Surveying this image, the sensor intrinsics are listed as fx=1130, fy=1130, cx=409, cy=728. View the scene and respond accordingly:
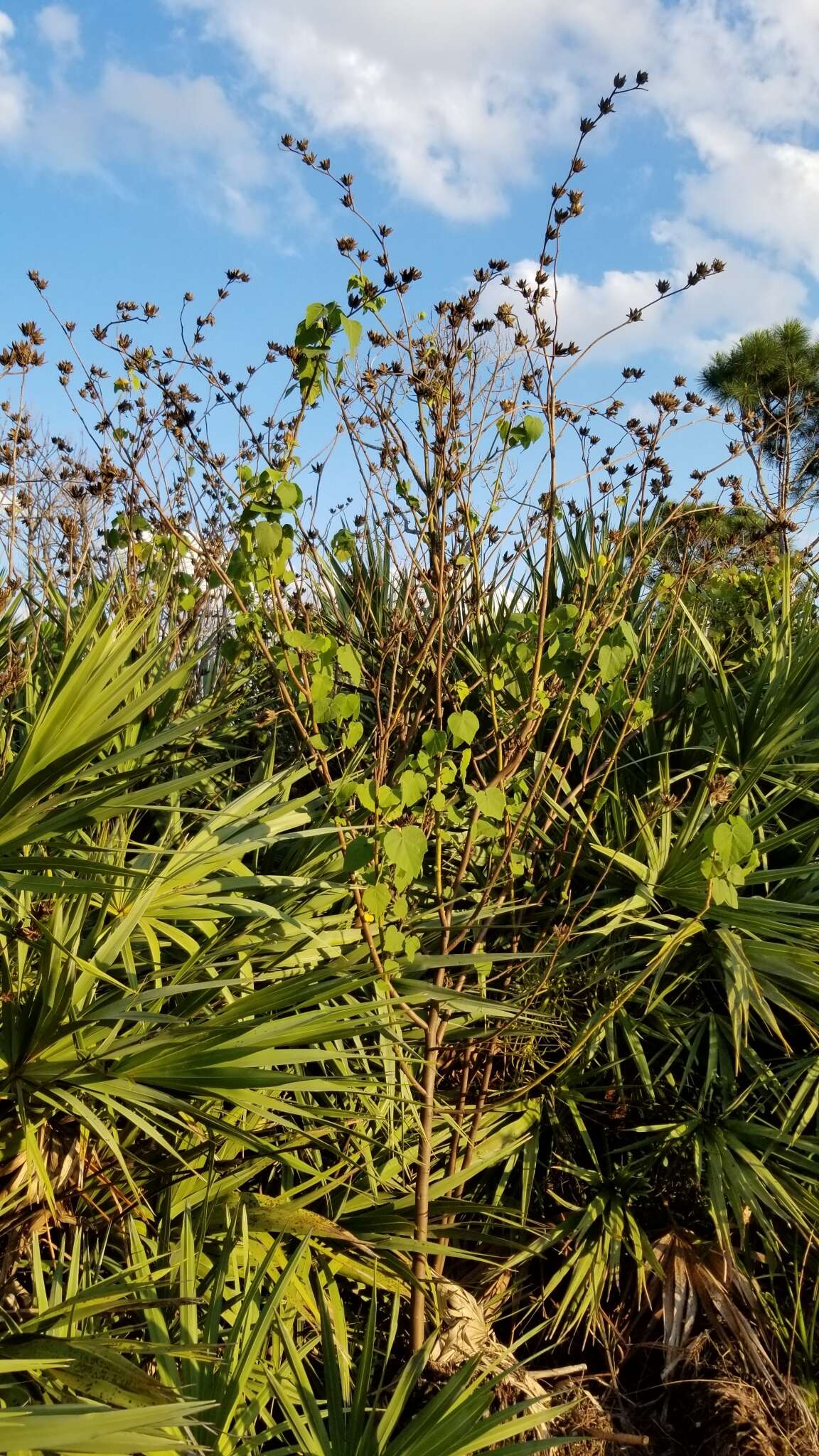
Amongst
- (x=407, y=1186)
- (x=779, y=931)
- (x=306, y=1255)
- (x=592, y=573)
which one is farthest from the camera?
(x=592, y=573)

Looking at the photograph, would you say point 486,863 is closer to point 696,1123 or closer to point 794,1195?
point 696,1123

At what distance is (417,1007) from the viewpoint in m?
3.21

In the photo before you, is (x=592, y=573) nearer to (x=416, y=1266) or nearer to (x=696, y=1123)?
(x=696, y=1123)

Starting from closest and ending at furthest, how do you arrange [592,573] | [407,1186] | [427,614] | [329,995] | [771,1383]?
1. [329,995]
2. [771,1383]
3. [407,1186]
4. [427,614]
5. [592,573]

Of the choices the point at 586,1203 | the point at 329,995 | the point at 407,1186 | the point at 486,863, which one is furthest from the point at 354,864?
the point at 586,1203

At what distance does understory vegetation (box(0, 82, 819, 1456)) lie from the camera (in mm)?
2303

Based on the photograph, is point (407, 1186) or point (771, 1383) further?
point (407, 1186)

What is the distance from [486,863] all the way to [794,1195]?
3.93 ft

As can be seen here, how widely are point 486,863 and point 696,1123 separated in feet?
3.05

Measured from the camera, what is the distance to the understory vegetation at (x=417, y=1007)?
2.30 m

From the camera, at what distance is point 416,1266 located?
267 centimetres

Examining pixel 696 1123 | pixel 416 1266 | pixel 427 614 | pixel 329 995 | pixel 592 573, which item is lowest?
pixel 416 1266

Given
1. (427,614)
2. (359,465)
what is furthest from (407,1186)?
(359,465)

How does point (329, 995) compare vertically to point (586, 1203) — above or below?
above
